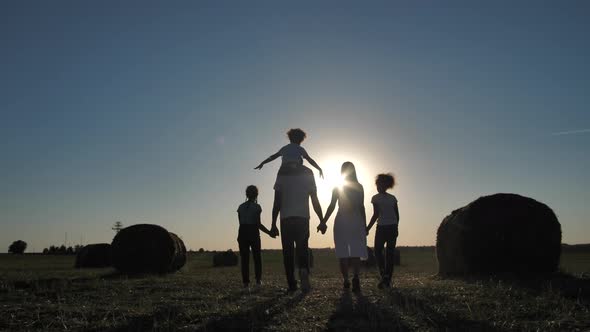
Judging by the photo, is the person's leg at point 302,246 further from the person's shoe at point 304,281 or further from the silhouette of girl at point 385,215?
the silhouette of girl at point 385,215

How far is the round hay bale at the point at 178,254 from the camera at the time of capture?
19.3 m

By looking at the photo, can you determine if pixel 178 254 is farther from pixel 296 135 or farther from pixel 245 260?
pixel 296 135

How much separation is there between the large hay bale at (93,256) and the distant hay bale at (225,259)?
18.7ft

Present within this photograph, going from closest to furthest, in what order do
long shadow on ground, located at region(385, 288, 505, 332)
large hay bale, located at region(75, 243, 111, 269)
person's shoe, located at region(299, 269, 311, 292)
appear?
long shadow on ground, located at region(385, 288, 505, 332), person's shoe, located at region(299, 269, 311, 292), large hay bale, located at region(75, 243, 111, 269)

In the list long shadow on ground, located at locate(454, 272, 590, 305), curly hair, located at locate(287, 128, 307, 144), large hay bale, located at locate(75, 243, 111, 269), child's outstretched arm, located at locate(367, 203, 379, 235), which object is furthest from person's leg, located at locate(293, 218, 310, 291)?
large hay bale, located at locate(75, 243, 111, 269)

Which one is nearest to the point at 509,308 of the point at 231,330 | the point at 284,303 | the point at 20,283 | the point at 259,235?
the point at 284,303

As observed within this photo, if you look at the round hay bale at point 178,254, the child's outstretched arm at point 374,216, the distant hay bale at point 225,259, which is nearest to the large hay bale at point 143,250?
the round hay bale at point 178,254

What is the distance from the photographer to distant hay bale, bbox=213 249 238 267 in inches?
1199

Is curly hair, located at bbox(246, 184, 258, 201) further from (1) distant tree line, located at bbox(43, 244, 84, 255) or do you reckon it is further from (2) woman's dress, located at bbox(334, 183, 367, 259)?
(1) distant tree line, located at bbox(43, 244, 84, 255)

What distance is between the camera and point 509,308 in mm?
6301

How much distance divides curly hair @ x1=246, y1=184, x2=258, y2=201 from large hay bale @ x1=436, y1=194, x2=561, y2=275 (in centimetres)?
503

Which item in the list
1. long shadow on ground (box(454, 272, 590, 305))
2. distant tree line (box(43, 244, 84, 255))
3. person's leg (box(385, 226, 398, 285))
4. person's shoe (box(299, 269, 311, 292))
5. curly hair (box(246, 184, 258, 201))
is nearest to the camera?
long shadow on ground (box(454, 272, 590, 305))

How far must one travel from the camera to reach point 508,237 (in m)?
12.1

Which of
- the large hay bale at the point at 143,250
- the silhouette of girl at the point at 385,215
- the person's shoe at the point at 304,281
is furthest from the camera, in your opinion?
the large hay bale at the point at 143,250
